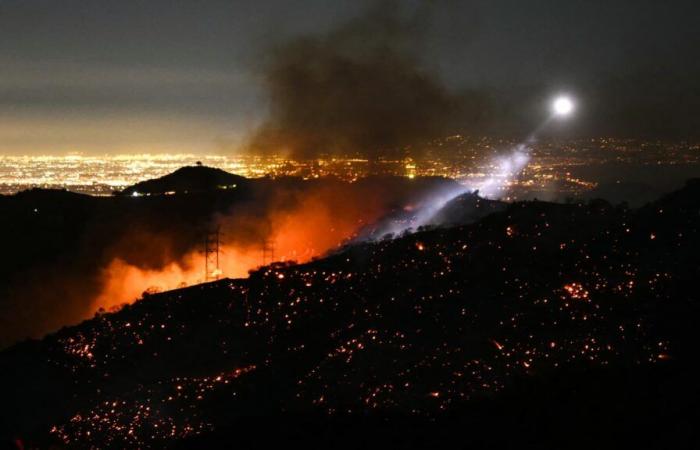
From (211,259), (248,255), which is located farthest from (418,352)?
(248,255)

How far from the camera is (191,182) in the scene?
5250 cm

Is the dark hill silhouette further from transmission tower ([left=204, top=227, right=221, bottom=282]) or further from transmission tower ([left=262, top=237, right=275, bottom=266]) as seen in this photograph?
transmission tower ([left=204, top=227, right=221, bottom=282])

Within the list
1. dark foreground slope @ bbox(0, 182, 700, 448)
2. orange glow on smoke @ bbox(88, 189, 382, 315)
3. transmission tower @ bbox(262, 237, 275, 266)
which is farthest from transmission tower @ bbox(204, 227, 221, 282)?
dark foreground slope @ bbox(0, 182, 700, 448)

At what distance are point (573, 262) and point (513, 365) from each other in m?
3.76

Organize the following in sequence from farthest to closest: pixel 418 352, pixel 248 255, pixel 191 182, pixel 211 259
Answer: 1. pixel 191 182
2. pixel 248 255
3. pixel 211 259
4. pixel 418 352

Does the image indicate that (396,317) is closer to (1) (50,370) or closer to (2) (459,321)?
(2) (459,321)

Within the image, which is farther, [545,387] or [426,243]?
[426,243]

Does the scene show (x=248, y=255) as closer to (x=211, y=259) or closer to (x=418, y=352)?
(x=211, y=259)

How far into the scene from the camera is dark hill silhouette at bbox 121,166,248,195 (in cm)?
5037

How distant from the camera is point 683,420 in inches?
396

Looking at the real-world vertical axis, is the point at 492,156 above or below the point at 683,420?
above

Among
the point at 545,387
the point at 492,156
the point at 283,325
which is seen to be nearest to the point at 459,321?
the point at 545,387

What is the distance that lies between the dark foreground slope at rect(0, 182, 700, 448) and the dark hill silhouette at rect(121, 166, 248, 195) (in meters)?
34.3

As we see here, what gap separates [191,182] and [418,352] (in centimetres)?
4246
